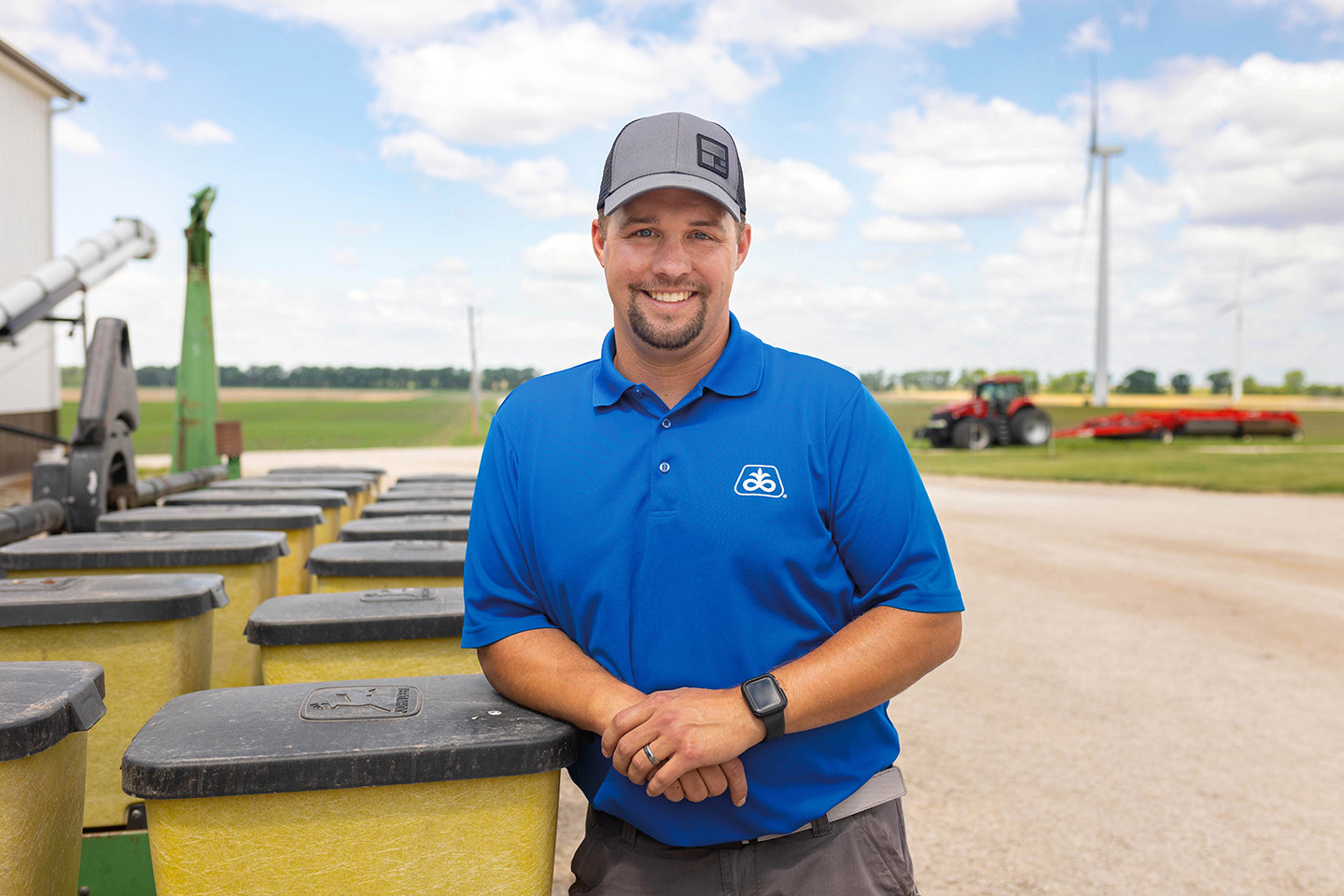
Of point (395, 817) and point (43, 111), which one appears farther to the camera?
point (43, 111)

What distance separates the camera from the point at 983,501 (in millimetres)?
14648

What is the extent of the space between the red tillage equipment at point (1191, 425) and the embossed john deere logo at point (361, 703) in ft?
109

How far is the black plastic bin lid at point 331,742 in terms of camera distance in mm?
1453

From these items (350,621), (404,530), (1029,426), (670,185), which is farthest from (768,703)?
(1029,426)

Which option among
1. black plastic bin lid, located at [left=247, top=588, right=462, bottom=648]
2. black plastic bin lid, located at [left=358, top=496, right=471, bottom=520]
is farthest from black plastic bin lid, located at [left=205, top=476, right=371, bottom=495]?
black plastic bin lid, located at [left=247, top=588, right=462, bottom=648]

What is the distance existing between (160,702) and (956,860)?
257cm

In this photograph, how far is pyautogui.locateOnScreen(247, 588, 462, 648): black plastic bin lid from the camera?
7.19 feet

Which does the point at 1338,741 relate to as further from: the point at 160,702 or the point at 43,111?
the point at 43,111

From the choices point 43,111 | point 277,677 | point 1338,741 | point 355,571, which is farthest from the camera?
point 43,111

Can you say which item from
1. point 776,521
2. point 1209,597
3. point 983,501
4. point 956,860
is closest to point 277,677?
point 776,521

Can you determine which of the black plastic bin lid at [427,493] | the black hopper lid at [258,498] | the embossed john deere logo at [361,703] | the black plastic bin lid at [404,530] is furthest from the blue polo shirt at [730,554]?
the black plastic bin lid at [427,493]

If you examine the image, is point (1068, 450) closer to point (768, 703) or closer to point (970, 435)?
point (970, 435)

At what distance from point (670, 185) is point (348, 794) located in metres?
1.19

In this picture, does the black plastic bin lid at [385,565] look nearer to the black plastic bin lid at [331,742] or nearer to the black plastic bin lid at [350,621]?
the black plastic bin lid at [350,621]
